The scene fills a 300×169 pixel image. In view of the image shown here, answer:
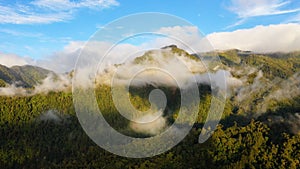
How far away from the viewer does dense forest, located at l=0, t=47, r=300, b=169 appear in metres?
48.6

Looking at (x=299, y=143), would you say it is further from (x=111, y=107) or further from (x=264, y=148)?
(x=111, y=107)

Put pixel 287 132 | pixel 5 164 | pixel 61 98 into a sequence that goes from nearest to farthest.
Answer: pixel 287 132 → pixel 5 164 → pixel 61 98

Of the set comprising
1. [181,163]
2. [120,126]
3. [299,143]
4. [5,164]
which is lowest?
[5,164]

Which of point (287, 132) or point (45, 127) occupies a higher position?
point (287, 132)

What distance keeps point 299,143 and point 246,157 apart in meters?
6.41

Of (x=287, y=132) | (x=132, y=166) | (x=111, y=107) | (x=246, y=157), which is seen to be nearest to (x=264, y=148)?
(x=246, y=157)

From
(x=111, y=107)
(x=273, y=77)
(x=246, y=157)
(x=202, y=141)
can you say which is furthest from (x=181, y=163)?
(x=273, y=77)

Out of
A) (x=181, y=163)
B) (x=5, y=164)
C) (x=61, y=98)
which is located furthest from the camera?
(x=61, y=98)

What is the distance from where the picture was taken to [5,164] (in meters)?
111

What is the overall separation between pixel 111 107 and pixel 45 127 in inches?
1078

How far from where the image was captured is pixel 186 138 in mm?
54719

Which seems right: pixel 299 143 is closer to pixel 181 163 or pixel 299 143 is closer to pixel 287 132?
pixel 287 132

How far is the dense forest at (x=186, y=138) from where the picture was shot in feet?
159

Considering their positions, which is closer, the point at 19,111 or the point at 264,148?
the point at 264,148
